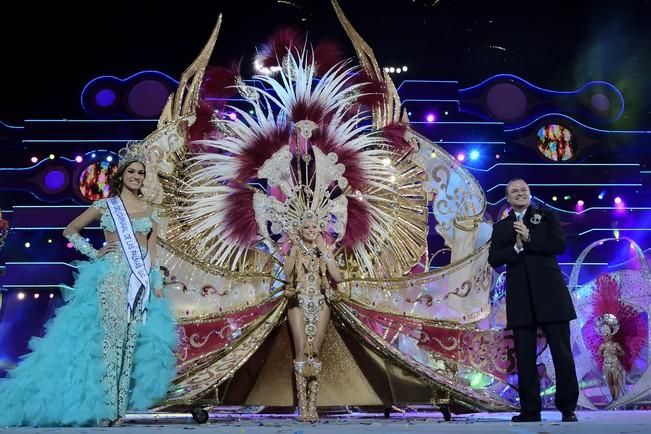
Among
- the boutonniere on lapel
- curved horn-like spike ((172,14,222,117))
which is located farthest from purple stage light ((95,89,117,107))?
the boutonniere on lapel

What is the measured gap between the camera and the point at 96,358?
396cm

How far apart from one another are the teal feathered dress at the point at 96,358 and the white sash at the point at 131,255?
0.03 m

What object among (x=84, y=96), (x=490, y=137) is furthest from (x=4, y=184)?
(x=490, y=137)

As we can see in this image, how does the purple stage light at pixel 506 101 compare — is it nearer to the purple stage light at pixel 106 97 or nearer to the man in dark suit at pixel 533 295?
the purple stage light at pixel 106 97

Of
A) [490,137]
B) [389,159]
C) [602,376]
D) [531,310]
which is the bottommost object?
[602,376]

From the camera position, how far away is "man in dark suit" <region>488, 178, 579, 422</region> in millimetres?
4074

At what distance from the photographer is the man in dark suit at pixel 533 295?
13.4 feet

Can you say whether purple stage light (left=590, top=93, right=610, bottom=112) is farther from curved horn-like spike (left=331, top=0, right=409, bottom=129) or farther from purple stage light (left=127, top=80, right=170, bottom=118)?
curved horn-like spike (left=331, top=0, right=409, bottom=129)

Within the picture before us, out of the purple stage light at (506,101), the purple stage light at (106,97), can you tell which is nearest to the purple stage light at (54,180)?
the purple stage light at (106,97)

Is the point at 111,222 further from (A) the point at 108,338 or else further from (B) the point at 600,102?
(B) the point at 600,102

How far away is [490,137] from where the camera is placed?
38.3ft

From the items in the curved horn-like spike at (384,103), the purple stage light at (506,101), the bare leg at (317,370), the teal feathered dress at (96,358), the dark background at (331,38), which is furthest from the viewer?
the purple stage light at (506,101)

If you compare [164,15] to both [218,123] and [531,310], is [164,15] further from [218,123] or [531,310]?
[531,310]

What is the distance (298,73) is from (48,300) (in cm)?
749
